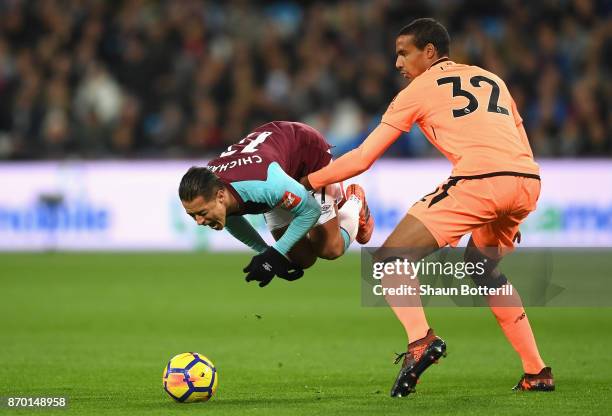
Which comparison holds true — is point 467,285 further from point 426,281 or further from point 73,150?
point 73,150

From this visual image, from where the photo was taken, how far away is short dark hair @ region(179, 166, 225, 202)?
668 cm

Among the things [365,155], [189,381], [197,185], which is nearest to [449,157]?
[365,155]

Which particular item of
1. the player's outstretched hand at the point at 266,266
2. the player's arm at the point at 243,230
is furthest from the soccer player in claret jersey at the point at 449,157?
the player's arm at the point at 243,230

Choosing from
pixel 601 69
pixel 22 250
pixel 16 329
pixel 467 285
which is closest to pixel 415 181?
pixel 601 69

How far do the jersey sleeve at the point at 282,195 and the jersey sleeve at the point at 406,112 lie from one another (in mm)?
720

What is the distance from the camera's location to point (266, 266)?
22.1ft

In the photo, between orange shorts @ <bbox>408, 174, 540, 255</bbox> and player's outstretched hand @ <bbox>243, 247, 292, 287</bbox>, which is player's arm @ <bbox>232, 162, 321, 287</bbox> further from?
orange shorts @ <bbox>408, 174, 540, 255</bbox>

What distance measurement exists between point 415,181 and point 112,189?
4653 mm

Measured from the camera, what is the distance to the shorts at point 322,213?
8273 millimetres

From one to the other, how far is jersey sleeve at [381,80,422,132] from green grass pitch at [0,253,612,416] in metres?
1.61

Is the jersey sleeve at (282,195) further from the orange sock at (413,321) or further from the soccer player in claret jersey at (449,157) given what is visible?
the orange sock at (413,321)

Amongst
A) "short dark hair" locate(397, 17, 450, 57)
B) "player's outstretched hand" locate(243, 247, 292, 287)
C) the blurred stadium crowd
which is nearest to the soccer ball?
"player's outstretched hand" locate(243, 247, 292, 287)

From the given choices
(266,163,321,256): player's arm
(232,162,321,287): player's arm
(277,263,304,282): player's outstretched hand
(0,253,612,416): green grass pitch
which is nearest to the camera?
(0,253,612,416): green grass pitch

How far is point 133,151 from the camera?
18.1 metres
